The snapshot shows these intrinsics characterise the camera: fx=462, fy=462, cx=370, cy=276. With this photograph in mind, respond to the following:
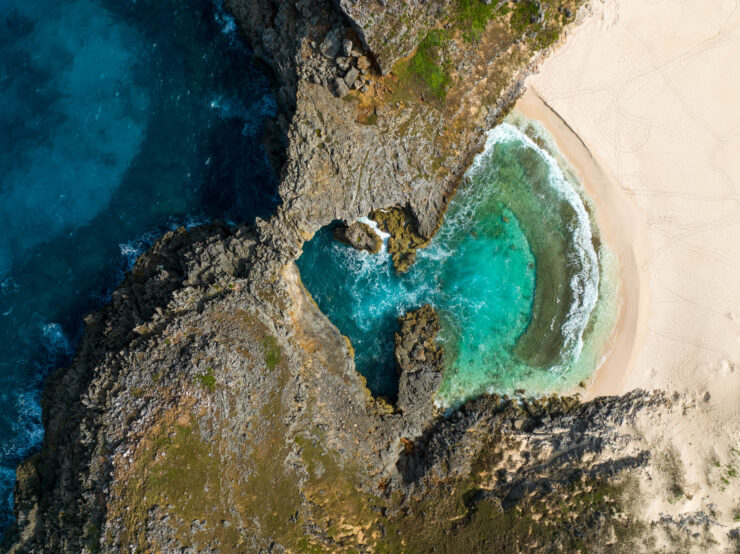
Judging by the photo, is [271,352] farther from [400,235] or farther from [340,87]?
[340,87]

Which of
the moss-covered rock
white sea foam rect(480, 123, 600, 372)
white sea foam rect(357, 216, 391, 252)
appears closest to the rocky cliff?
the moss-covered rock

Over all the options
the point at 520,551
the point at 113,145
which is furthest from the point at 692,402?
the point at 113,145

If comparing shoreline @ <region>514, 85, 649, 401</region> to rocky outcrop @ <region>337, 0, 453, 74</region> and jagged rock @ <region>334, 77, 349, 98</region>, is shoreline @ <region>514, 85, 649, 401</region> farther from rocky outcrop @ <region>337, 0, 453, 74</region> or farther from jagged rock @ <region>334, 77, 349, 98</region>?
jagged rock @ <region>334, 77, 349, 98</region>

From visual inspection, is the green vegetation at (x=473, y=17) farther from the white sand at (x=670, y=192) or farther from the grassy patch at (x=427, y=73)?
the white sand at (x=670, y=192)

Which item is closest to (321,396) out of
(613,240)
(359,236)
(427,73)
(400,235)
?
(359,236)

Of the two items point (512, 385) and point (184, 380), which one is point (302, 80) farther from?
point (512, 385)
